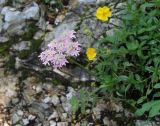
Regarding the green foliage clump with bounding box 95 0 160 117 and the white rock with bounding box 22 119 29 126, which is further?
the white rock with bounding box 22 119 29 126

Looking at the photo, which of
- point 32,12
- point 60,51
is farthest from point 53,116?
point 32,12

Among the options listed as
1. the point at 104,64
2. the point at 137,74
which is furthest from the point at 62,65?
the point at 137,74

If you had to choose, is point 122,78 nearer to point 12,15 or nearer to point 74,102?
point 74,102

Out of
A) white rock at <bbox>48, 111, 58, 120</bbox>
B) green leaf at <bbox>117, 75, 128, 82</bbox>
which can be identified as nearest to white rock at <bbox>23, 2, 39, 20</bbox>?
white rock at <bbox>48, 111, 58, 120</bbox>

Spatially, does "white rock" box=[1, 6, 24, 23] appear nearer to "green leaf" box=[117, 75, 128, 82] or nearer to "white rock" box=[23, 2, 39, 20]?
"white rock" box=[23, 2, 39, 20]

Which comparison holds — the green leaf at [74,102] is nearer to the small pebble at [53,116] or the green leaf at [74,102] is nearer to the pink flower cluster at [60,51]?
the small pebble at [53,116]
